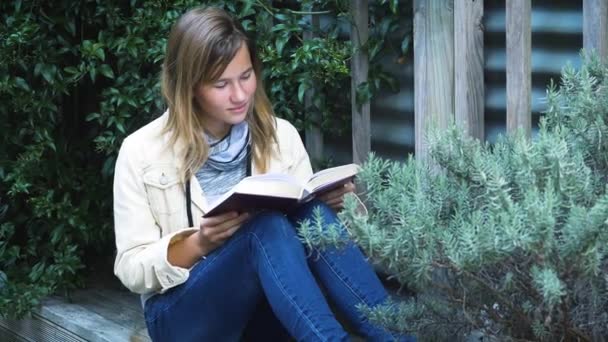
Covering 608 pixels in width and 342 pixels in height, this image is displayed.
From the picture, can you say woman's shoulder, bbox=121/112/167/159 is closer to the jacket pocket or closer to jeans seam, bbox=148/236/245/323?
the jacket pocket

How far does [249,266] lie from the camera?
10.0 ft

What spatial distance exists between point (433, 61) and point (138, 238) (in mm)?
1023

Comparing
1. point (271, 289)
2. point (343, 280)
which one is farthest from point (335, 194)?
point (271, 289)

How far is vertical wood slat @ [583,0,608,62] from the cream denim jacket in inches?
46.1

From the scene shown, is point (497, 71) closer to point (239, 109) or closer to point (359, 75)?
point (359, 75)

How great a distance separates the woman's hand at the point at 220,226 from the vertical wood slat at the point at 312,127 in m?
1.10

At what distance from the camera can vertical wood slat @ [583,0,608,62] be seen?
10.3 ft

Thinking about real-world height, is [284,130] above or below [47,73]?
below

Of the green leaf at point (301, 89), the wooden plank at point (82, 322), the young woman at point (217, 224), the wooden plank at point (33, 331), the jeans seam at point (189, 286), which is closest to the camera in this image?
the young woman at point (217, 224)

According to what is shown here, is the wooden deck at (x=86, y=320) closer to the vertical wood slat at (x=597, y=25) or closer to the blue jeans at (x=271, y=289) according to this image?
the blue jeans at (x=271, y=289)

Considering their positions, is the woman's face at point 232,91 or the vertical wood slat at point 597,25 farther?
the woman's face at point 232,91

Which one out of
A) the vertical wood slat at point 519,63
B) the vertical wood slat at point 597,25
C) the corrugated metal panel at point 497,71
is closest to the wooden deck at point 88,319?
the corrugated metal panel at point 497,71

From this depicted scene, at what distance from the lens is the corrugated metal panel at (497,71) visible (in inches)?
137

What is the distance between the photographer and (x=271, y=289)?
293 centimetres
